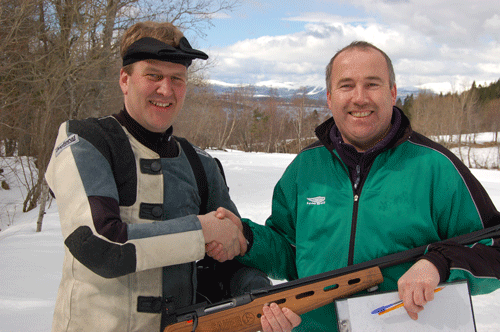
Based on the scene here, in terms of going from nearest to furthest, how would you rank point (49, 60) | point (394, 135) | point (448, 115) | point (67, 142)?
point (67, 142), point (394, 135), point (49, 60), point (448, 115)

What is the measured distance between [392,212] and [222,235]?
0.83 metres

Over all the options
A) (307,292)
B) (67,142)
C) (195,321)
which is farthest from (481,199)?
(67,142)

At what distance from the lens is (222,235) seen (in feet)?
6.03

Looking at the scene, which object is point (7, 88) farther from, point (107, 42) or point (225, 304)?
point (225, 304)

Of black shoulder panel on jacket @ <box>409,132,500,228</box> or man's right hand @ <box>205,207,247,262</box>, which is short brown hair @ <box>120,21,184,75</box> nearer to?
man's right hand @ <box>205,207,247,262</box>

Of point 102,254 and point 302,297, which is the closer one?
point 102,254

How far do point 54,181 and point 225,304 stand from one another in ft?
3.15

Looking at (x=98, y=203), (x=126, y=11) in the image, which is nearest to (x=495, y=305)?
(x=98, y=203)

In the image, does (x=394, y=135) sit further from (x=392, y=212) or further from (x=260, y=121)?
(x=260, y=121)

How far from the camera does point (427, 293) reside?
154 cm

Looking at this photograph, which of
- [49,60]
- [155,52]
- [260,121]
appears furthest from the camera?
[260,121]

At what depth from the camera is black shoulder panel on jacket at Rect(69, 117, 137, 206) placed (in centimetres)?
175

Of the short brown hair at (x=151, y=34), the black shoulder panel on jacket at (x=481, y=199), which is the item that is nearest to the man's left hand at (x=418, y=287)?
the black shoulder panel on jacket at (x=481, y=199)

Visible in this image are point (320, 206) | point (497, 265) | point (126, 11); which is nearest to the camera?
point (497, 265)
